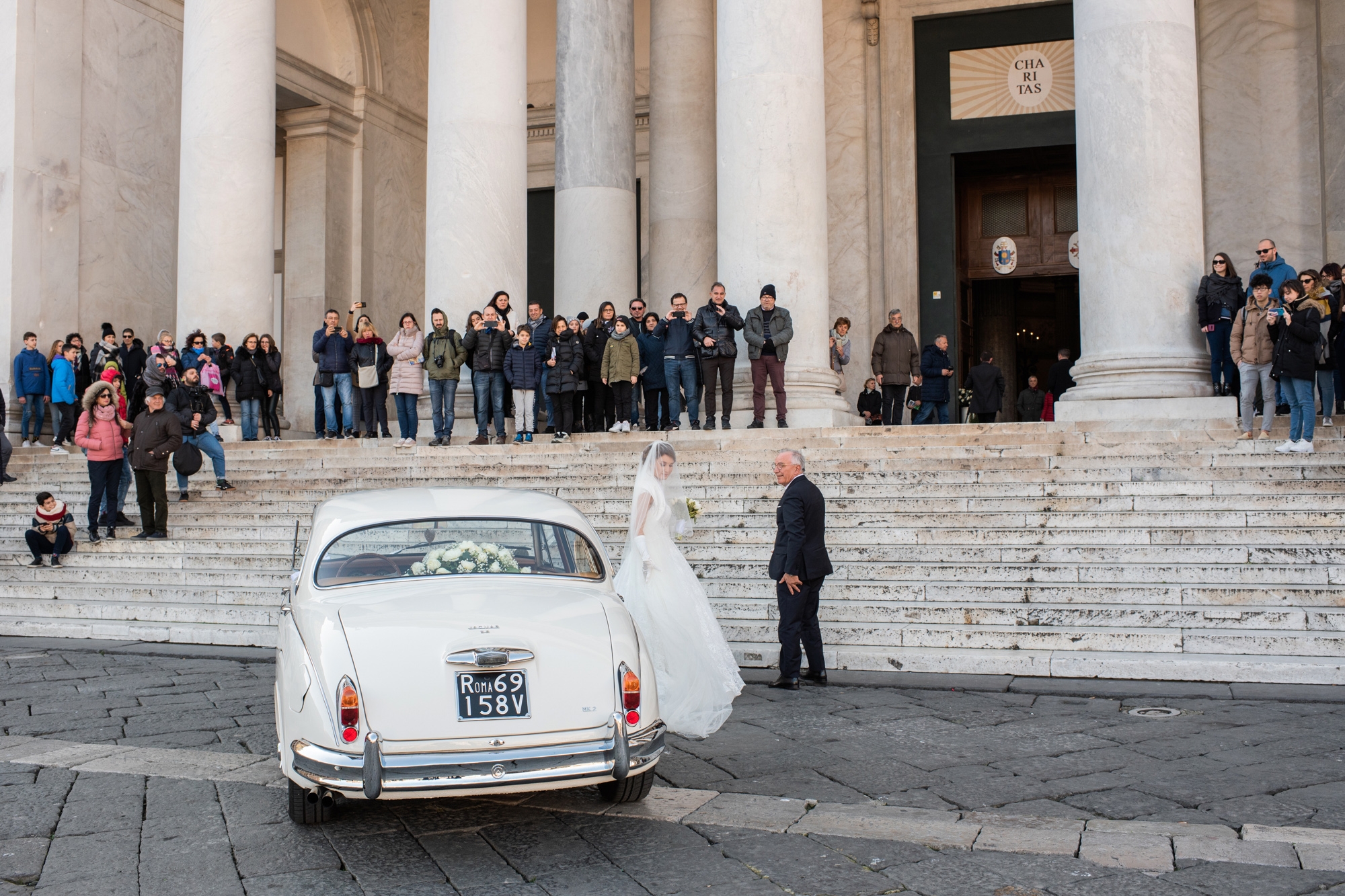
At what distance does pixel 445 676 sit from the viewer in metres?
4.55

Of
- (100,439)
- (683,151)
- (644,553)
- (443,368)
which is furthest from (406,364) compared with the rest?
(644,553)

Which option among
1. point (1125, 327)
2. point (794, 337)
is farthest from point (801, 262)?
point (1125, 327)

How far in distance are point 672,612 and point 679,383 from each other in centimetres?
755

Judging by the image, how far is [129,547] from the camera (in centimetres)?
1178

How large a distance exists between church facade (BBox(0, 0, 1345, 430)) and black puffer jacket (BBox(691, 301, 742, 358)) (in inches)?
35.1

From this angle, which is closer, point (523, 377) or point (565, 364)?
point (523, 377)

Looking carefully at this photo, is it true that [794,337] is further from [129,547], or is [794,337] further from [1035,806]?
[1035,806]

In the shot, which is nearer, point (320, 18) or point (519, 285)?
point (519, 285)

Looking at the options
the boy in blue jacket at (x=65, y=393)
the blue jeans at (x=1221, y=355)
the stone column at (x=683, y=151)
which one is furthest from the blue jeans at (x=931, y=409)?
the boy in blue jacket at (x=65, y=393)

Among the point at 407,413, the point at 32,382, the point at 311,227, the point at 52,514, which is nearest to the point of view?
the point at 52,514

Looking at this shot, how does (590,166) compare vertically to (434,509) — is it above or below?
above

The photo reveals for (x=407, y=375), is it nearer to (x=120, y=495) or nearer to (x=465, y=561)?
(x=120, y=495)

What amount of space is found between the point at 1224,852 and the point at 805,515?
361cm

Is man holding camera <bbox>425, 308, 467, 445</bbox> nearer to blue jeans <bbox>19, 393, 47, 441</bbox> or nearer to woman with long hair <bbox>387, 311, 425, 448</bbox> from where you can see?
woman with long hair <bbox>387, 311, 425, 448</bbox>
